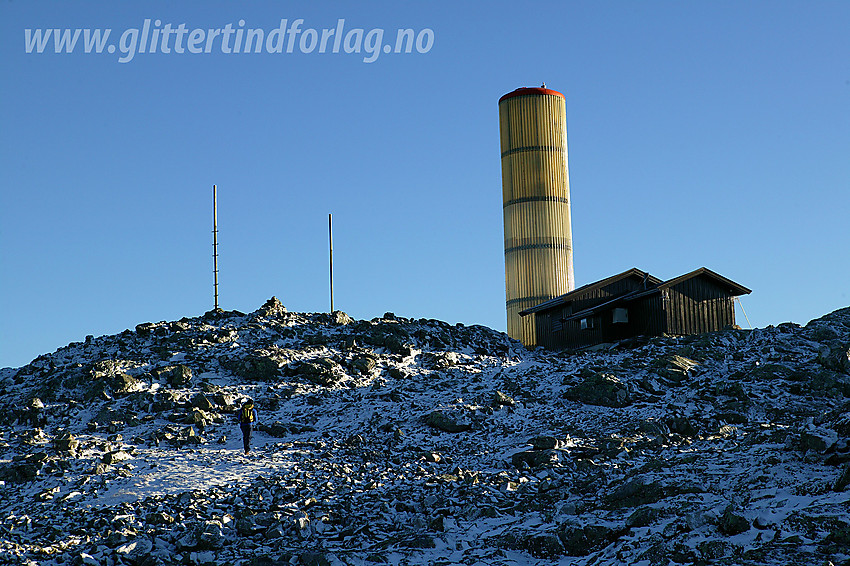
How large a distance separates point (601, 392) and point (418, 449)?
7.98m

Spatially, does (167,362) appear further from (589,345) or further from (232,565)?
(589,345)

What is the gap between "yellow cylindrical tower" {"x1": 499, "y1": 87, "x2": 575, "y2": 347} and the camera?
2381 inches

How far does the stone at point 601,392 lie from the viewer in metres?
30.5

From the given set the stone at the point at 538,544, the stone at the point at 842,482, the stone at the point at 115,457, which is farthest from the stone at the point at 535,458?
the stone at the point at 115,457

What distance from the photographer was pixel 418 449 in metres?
26.8

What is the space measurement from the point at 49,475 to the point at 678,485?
17.2 m

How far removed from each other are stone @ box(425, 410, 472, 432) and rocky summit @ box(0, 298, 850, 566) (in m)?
0.09

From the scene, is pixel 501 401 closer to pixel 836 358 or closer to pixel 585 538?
pixel 836 358

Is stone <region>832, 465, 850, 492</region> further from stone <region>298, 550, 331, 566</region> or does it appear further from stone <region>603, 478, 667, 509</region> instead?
stone <region>298, 550, 331, 566</region>

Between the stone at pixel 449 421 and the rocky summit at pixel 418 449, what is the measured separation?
0.09 m

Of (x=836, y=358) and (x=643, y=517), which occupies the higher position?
(x=836, y=358)

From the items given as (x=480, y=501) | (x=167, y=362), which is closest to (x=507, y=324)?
(x=167, y=362)

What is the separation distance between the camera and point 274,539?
64.1ft

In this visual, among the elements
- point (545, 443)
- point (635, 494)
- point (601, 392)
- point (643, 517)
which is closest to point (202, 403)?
point (545, 443)
